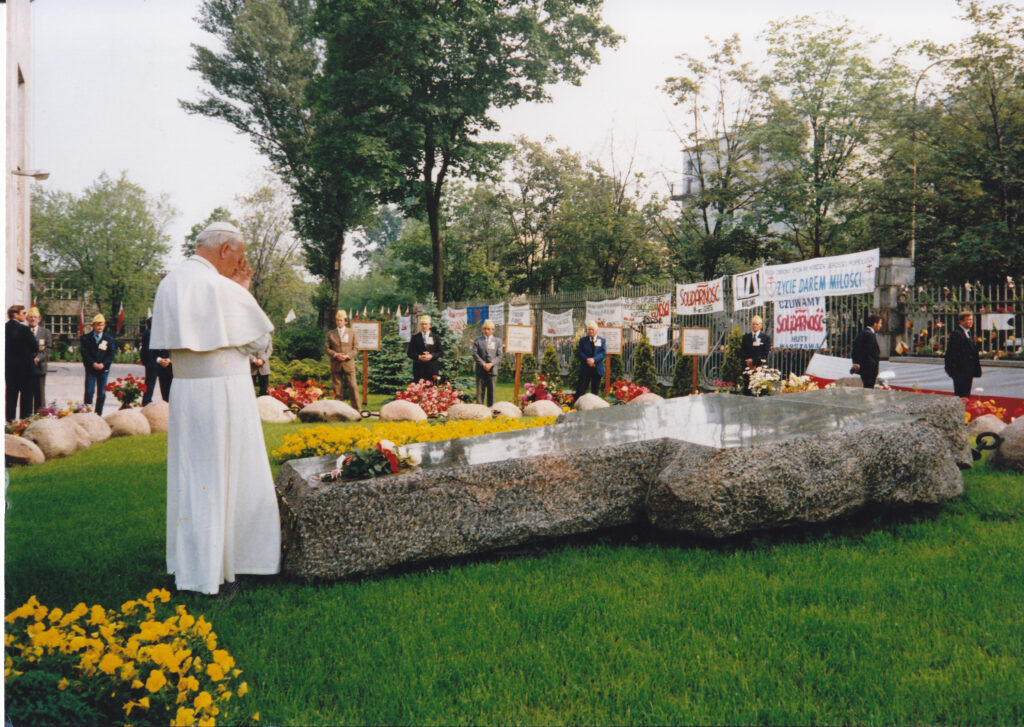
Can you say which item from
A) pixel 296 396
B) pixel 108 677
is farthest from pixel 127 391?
pixel 108 677

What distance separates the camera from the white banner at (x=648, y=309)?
1659 cm

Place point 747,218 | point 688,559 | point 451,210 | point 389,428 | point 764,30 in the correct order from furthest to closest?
point 451,210
point 747,218
point 764,30
point 389,428
point 688,559

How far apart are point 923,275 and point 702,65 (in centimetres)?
931

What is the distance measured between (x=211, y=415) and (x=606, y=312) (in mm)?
14367

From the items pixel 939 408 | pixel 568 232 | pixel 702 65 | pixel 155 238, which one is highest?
pixel 702 65

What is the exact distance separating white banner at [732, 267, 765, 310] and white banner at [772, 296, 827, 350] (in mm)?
451

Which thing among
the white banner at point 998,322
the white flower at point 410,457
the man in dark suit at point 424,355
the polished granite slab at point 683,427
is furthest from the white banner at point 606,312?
the white flower at point 410,457

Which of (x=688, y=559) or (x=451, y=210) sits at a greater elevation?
(x=451, y=210)

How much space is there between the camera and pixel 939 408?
6.45 metres

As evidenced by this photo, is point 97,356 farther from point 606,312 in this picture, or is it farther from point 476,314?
point 476,314

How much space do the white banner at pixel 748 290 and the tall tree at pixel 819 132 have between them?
12.3 m

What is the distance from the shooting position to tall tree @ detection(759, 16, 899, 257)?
2370 cm

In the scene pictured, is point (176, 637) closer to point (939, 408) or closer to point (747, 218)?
point (939, 408)

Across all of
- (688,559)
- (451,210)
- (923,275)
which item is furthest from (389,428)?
(451,210)
